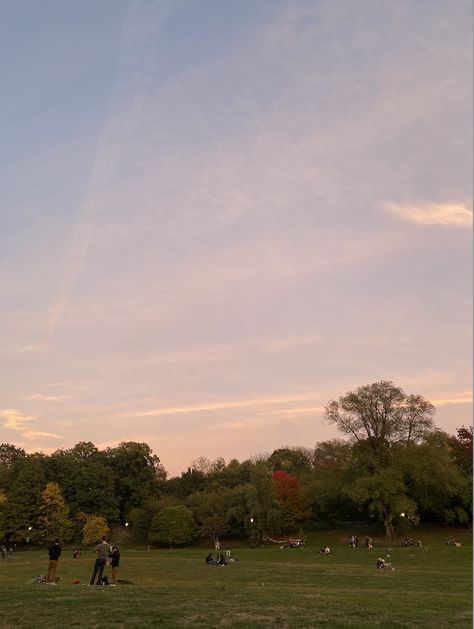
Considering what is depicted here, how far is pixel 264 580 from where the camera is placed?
25.0 metres

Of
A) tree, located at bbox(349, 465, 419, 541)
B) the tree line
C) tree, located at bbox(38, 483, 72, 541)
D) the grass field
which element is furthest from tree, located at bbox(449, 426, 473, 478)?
tree, located at bbox(38, 483, 72, 541)

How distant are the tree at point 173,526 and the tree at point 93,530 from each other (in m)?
6.68

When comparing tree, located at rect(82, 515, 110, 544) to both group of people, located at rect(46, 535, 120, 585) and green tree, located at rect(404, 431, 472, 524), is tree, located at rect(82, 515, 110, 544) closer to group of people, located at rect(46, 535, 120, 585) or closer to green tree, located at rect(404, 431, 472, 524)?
green tree, located at rect(404, 431, 472, 524)

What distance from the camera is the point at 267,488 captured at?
2648 inches

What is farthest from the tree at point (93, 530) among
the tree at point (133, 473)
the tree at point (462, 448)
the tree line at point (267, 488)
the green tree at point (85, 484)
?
the tree at point (462, 448)

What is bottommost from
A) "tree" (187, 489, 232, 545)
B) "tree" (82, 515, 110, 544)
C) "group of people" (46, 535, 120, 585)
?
"tree" (82, 515, 110, 544)

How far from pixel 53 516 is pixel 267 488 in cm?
3025

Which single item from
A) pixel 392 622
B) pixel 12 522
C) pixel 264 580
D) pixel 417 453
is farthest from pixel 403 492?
pixel 12 522

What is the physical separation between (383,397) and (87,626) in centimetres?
5051

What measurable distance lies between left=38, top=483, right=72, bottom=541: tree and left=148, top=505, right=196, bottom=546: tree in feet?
40.4

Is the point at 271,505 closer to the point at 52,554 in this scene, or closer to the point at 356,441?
the point at 356,441

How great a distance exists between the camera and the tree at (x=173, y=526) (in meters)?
69.6

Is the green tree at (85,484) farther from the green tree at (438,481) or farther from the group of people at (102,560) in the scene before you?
the group of people at (102,560)

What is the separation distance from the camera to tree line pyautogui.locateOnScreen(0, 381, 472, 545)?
56.4m
